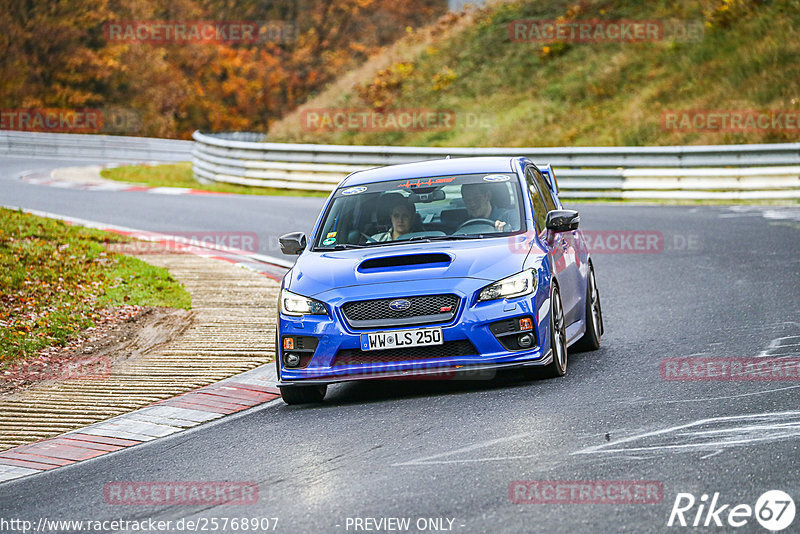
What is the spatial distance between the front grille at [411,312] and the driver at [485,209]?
4.02 ft

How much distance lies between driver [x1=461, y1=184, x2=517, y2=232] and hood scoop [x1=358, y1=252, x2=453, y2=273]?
0.85 metres

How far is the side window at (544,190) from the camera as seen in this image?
10.4m

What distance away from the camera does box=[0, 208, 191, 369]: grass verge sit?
38.3ft

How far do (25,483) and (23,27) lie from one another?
6088cm

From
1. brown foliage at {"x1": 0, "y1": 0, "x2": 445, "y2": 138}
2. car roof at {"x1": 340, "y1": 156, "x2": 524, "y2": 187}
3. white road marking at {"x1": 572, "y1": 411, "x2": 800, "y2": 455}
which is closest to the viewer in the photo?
white road marking at {"x1": 572, "y1": 411, "x2": 800, "y2": 455}

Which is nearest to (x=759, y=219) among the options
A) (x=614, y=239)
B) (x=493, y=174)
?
(x=614, y=239)

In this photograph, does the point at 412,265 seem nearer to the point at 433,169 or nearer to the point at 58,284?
the point at 433,169

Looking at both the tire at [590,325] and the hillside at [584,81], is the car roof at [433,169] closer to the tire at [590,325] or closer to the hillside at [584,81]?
the tire at [590,325]

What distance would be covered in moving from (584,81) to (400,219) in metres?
28.4

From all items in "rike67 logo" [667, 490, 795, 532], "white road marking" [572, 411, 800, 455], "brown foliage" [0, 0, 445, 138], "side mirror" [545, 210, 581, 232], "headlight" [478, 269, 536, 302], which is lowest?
"white road marking" [572, 411, 800, 455]

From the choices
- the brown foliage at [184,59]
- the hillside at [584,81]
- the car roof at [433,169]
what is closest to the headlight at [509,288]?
the car roof at [433,169]

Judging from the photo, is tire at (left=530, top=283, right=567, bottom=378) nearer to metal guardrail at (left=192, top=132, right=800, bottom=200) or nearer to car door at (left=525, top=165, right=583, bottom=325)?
car door at (left=525, top=165, right=583, bottom=325)

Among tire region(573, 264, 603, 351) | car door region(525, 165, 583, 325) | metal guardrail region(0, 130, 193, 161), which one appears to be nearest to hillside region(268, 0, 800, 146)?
metal guardrail region(0, 130, 193, 161)

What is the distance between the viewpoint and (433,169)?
32.9 feet
